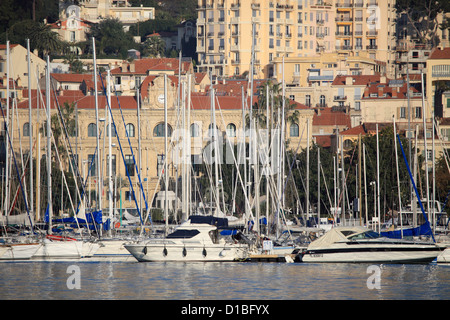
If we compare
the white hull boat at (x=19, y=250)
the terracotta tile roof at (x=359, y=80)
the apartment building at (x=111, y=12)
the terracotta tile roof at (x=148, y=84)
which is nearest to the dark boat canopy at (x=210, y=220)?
the white hull boat at (x=19, y=250)

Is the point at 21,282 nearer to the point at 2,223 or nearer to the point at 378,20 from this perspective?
the point at 2,223

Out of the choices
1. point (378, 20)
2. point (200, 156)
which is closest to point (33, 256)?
point (200, 156)

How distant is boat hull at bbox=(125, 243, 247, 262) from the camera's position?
45.5 m

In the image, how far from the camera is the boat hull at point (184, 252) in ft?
149

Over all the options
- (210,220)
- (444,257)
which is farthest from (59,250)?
(444,257)

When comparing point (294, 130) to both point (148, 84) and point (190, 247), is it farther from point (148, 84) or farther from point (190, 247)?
point (190, 247)

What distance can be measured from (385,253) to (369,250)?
0.76 metres

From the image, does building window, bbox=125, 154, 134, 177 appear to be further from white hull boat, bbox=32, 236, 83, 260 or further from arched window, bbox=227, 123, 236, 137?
white hull boat, bbox=32, 236, 83, 260

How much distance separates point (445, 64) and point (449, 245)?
73819mm

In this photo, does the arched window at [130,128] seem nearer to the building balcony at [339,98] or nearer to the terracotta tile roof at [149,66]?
the terracotta tile roof at [149,66]

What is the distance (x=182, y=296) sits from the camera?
123 feet

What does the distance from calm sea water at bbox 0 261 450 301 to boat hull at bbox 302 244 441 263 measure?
0.42 m

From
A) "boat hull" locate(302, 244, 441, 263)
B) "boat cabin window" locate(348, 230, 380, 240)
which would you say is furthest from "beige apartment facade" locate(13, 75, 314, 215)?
"boat hull" locate(302, 244, 441, 263)

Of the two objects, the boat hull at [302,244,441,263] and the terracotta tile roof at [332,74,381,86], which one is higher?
the terracotta tile roof at [332,74,381,86]
